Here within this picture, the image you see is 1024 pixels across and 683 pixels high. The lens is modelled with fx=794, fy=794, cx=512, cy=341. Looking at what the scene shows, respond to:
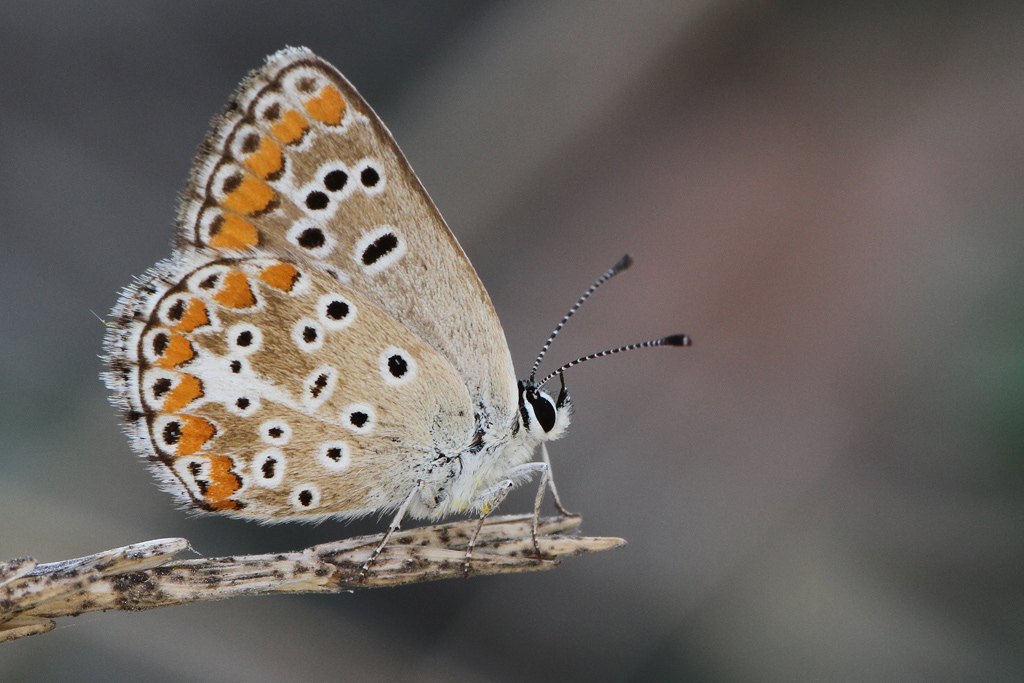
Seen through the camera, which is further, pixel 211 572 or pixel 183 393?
pixel 183 393

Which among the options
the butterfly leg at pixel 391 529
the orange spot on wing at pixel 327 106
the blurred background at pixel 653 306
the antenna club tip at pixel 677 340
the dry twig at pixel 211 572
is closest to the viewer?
the dry twig at pixel 211 572

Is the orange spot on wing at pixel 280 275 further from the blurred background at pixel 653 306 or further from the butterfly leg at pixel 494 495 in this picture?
the blurred background at pixel 653 306

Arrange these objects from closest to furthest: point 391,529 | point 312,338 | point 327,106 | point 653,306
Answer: point 391,529, point 327,106, point 312,338, point 653,306

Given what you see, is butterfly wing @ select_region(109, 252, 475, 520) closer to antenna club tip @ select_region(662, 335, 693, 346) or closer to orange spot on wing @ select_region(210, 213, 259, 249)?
orange spot on wing @ select_region(210, 213, 259, 249)

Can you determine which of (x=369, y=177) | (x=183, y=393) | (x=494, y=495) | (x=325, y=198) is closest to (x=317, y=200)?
(x=325, y=198)

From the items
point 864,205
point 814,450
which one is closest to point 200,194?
point 814,450

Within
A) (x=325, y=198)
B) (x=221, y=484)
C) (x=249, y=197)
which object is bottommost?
(x=221, y=484)

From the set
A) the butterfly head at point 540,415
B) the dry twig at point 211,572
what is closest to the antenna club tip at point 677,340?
the butterfly head at point 540,415

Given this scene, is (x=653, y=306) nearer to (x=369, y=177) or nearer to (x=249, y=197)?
(x=369, y=177)
